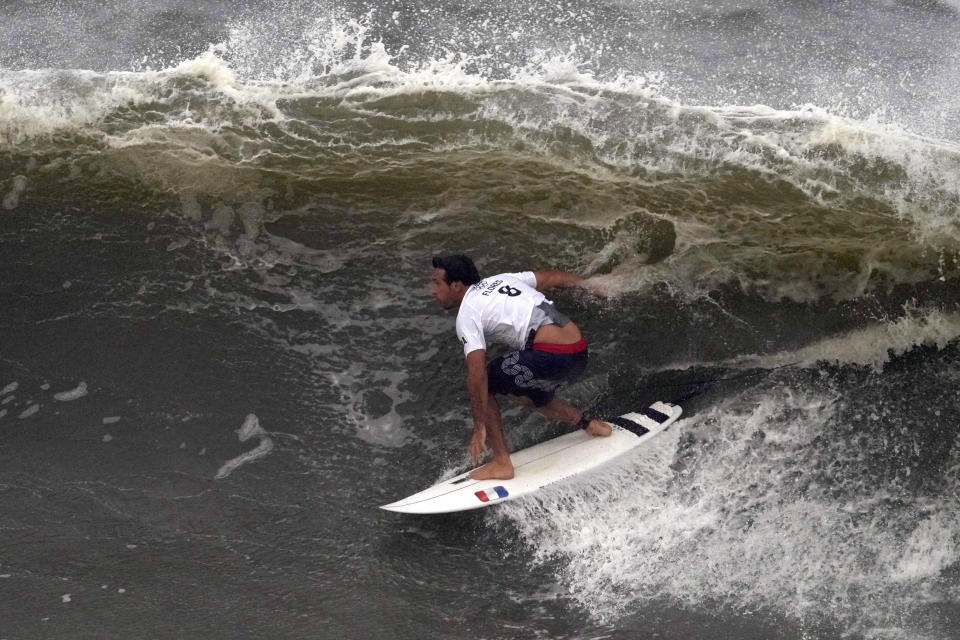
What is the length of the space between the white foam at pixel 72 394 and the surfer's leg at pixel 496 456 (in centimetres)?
273

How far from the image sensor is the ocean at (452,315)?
529 centimetres

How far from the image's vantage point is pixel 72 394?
6.29 metres

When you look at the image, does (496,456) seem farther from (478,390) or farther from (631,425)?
(631,425)

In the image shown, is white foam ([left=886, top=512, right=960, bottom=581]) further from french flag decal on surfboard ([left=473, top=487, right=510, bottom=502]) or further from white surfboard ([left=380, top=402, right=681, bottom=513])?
french flag decal on surfboard ([left=473, top=487, right=510, bottom=502])

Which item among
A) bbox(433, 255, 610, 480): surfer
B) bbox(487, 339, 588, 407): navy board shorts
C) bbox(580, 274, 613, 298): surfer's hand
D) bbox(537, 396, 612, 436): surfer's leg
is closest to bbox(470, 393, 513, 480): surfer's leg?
bbox(433, 255, 610, 480): surfer

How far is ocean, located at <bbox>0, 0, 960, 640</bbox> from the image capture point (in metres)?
5.29

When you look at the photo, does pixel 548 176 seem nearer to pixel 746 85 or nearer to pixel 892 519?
pixel 746 85

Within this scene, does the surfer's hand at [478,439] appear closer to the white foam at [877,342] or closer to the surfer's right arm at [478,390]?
the surfer's right arm at [478,390]

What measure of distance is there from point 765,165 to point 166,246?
14.8ft

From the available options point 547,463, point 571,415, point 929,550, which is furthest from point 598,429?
point 929,550

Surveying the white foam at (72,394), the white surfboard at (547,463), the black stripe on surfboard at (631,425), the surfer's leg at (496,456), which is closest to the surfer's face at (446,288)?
the surfer's leg at (496,456)

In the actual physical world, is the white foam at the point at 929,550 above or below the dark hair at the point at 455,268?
below

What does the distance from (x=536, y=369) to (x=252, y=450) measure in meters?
1.95

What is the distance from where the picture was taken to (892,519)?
18.1 feet
